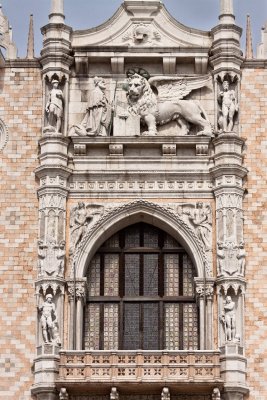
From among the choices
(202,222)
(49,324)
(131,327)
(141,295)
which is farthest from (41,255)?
(202,222)

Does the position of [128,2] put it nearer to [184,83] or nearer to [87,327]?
[184,83]

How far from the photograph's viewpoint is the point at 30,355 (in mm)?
26328

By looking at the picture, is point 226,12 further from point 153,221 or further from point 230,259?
point 230,259

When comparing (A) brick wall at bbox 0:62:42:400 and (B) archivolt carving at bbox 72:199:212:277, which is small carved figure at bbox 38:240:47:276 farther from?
(B) archivolt carving at bbox 72:199:212:277

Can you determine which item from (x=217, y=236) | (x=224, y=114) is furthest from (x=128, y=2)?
(x=217, y=236)

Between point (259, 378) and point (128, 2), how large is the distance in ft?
28.2

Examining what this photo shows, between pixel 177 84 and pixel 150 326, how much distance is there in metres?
5.20

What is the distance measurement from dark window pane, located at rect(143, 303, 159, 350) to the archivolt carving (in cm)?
124

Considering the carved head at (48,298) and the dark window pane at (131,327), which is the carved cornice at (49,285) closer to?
the carved head at (48,298)

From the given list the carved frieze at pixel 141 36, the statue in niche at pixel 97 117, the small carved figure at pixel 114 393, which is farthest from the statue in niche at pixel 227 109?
the small carved figure at pixel 114 393

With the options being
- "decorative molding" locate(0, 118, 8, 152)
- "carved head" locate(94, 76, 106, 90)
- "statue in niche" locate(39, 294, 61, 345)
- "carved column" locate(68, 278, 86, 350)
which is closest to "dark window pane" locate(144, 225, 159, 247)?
"carved column" locate(68, 278, 86, 350)

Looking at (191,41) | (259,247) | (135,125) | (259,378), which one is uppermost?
(191,41)

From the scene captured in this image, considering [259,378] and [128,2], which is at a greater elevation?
[128,2]

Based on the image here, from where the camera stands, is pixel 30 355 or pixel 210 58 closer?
pixel 30 355
